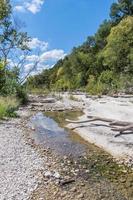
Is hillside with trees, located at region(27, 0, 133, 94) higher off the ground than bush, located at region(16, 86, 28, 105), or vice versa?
hillside with trees, located at region(27, 0, 133, 94)

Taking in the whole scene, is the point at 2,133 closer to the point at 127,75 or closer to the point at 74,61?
the point at 127,75

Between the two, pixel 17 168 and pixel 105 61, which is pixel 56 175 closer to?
pixel 17 168

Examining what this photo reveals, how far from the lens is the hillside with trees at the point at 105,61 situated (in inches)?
2320

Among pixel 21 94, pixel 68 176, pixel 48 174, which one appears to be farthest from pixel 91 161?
pixel 21 94

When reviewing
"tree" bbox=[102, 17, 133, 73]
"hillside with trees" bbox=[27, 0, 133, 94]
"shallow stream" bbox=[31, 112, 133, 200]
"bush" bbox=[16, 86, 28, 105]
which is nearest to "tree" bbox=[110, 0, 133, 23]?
"hillside with trees" bbox=[27, 0, 133, 94]

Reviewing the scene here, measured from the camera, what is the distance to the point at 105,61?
227 ft

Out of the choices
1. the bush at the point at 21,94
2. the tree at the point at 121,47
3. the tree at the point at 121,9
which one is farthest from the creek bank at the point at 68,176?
the tree at the point at 121,9

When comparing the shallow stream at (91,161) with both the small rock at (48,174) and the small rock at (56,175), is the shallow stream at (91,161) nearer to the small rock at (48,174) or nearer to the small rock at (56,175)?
the small rock at (56,175)

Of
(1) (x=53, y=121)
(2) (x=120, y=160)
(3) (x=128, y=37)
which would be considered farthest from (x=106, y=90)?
(2) (x=120, y=160)

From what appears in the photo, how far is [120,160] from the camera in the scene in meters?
12.4

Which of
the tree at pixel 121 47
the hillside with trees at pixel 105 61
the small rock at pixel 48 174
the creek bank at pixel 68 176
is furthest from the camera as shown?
the tree at pixel 121 47

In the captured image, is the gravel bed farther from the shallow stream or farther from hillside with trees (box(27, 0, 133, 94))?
hillside with trees (box(27, 0, 133, 94))

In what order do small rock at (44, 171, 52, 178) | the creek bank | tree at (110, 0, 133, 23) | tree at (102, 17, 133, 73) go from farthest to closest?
tree at (110, 0, 133, 23), tree at (102, 17, 133, 73), small rock at (44, 171, 52, 178), the creek bank

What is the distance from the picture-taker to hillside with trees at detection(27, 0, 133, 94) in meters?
58.9
